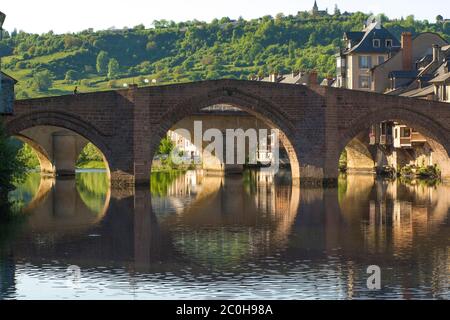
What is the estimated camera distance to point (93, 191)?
72.7m

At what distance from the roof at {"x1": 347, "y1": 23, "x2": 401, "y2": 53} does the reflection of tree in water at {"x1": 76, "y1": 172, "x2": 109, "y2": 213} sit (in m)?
34.7

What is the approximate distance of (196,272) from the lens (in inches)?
1283

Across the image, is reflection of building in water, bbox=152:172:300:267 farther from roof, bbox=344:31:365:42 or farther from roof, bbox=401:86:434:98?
roof, bbox=344:31:365:42

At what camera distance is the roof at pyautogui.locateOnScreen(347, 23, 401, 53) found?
10969 cm

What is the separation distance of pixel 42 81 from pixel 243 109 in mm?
119783

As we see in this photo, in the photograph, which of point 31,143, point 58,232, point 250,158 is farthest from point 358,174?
point 58,232

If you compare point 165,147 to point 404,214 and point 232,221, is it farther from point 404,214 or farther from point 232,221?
point 232,221

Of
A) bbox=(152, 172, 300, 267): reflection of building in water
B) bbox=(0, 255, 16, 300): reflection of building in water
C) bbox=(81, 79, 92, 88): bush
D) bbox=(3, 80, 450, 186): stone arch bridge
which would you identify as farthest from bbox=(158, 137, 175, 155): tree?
bbox=(0, 255, 16, 300): reflection of building in water

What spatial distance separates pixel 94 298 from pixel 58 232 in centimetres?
1660

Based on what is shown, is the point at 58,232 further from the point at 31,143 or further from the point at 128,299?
the point at 31,143

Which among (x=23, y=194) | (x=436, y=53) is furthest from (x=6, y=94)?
(x=436, y=53)

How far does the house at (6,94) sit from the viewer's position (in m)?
63.8

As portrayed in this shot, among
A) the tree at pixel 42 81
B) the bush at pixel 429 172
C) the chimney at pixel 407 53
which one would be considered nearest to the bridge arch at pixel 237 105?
the bush at pixel 429 172

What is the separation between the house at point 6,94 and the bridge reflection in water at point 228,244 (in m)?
6.02
